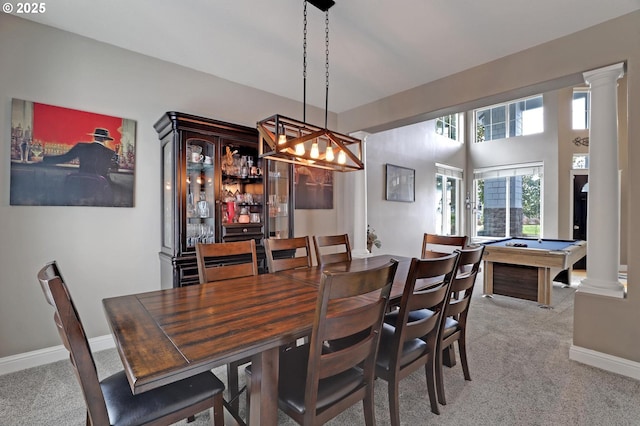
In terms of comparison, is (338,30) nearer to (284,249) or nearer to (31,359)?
(284,249)

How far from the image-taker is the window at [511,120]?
282 inches

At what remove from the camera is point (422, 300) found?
1.60 metres

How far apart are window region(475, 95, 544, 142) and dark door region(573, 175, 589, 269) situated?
56.2 inches

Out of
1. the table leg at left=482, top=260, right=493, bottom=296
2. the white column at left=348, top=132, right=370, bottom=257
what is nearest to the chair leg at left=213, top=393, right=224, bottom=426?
the white column at left=348, top=132, right=370, bottom=257

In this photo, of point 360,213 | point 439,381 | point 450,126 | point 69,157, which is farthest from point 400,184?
point 69,157

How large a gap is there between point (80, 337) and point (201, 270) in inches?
42.1

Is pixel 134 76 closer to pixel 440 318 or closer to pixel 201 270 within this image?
pixel 201 270

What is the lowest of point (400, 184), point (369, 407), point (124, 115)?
point (369, 407)

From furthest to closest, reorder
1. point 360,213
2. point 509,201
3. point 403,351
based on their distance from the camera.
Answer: point 509,201
point 360,213
point 403,351

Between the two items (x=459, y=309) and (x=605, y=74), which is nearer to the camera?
(x=459, y=309)

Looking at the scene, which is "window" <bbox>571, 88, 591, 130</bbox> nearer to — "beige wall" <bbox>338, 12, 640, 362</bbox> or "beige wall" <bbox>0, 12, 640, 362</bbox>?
"beige wall" <bbox>338, 12, 640, 362</bbox>

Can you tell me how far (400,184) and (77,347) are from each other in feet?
18.7

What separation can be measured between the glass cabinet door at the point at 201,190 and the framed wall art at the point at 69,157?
0.56 meters

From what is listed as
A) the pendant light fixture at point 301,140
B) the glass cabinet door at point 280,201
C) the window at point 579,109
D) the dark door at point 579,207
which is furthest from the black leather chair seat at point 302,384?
the window at point 579,109
